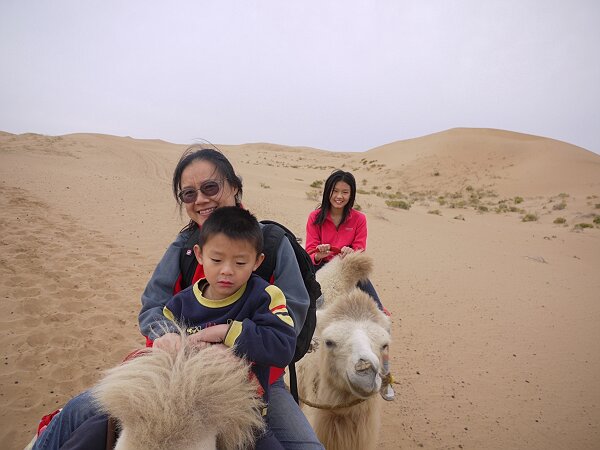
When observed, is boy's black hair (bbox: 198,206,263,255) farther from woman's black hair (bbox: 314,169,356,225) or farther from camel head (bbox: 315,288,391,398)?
woman's black hair (bbox: 314,169,356,225)

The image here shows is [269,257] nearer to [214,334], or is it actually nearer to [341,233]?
[214,334]

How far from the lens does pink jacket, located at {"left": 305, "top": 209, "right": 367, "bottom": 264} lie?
13.8 ft

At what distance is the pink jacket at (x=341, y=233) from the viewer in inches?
166

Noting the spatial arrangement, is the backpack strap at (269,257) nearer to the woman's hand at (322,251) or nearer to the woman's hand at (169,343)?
the woman's hand at (169,343)

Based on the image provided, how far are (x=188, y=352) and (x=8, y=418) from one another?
331cm

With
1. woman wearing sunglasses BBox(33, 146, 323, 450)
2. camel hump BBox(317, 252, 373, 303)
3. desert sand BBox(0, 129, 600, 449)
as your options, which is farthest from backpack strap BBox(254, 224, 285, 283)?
desert sand BBox(0, 129, 600, 449)

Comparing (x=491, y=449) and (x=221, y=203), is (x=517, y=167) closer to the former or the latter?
(x=491, y=449)

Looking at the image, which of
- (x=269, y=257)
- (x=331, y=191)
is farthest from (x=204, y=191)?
(x=331, y=191)

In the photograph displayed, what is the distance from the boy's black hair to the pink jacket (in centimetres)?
253

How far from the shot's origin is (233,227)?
1.62 metres

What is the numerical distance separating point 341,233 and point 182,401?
11.0 ft

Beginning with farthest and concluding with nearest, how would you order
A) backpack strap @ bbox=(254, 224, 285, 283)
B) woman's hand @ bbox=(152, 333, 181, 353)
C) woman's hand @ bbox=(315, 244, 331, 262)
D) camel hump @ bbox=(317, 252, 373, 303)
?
woman's hand @ bbox=(315, 244, 331, 262), camel hump @ bbox=(317, 252, 373, 303), backpack strap @ bbox=(254, 224, 285, 283), woman's hand @ bbox=(152, 333, 181, 353)

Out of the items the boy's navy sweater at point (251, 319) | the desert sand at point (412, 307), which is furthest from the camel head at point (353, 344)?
the desert sand at point (412, 307)

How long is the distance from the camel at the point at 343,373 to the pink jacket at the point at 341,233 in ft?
5.05
